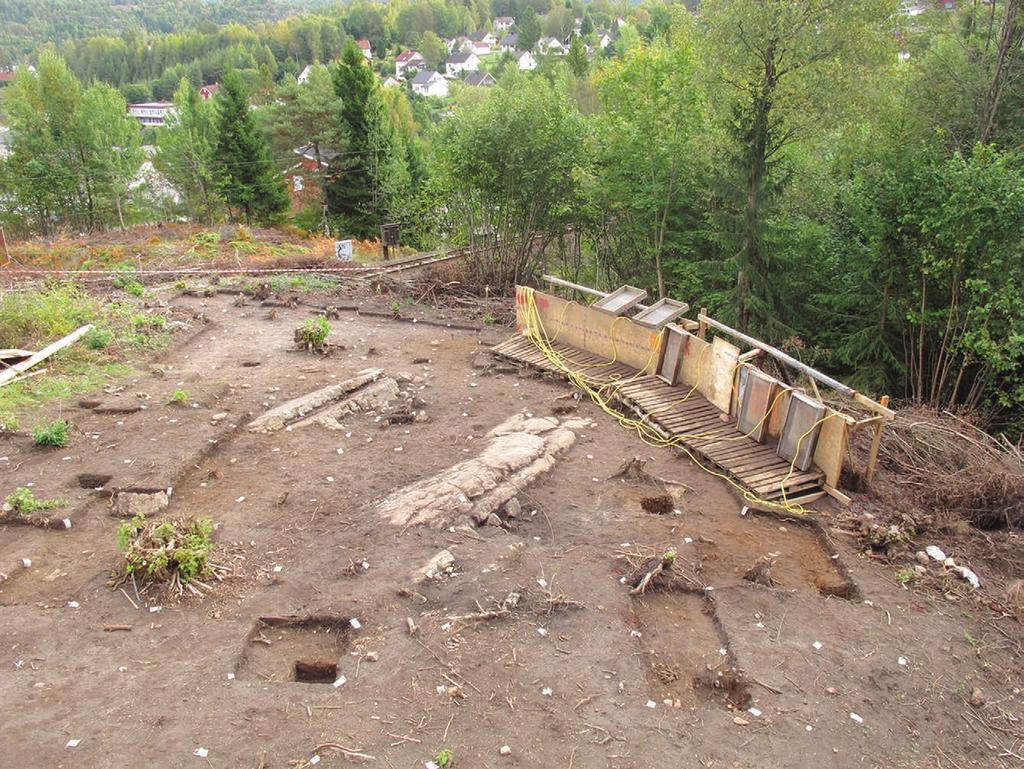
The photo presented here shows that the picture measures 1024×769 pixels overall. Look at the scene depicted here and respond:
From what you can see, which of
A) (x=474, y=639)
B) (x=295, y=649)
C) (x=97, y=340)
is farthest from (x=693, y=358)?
(x=97, y=340)

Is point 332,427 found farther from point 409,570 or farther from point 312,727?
point 312,727

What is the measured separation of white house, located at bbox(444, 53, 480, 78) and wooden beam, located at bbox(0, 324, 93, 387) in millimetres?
107239

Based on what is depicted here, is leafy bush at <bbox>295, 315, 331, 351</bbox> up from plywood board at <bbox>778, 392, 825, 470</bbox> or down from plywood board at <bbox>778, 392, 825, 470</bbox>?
down

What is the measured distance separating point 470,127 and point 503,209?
228 centimetres

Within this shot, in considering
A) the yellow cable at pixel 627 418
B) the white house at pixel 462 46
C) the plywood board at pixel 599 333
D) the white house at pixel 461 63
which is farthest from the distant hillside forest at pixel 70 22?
the plywood board at pixel 599 333

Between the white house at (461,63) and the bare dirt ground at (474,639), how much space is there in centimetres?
11261

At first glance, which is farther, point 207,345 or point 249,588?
point 207,345

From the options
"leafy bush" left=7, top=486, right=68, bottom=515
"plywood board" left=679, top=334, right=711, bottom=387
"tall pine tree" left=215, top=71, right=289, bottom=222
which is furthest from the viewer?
"tall pine tree" left=215, top=71, right=289, bottom=222

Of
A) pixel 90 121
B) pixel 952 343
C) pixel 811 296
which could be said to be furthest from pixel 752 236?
pixel 90 121

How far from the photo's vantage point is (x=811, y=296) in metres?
15.2

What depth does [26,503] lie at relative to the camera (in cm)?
725

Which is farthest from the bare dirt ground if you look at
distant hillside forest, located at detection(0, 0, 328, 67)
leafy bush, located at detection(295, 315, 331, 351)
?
distant hillside forest, located at detection(0, 0, 328, 67)

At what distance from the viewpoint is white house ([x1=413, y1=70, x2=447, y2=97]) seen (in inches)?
3866

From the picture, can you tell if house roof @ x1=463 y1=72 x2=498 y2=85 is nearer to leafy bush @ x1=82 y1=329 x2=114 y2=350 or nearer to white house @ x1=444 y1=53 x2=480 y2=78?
white house @ x1=444 y1=53 x2=480 y2=78
